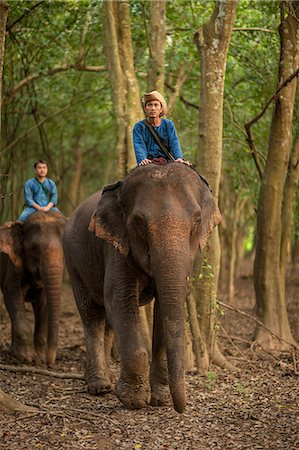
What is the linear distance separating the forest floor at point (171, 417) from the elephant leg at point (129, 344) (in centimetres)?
21

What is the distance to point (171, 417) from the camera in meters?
8.04

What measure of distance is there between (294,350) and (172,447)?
4.90m

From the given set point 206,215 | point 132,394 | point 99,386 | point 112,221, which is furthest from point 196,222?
point 99,386

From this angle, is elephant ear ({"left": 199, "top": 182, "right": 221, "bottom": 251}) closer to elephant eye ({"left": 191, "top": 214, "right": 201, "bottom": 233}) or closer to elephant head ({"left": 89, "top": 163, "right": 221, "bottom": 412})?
elephant head ({"left": 89, "top": 163, "right": 221, "bottom": 412})

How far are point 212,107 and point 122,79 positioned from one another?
1799 millimetres

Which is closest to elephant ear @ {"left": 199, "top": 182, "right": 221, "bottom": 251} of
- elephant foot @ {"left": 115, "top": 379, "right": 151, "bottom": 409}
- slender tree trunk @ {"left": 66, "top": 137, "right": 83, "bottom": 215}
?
elephant foot @ {"left": 115, "top": 379, "right": 151, "bottom": 409}

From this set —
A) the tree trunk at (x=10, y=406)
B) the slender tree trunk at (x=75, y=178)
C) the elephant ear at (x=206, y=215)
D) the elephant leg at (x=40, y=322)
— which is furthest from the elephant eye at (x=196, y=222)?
the slender tree trunk at (x=75, y=178)

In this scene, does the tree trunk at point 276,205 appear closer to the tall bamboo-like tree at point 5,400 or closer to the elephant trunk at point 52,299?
the elephant trunk at point 52,299

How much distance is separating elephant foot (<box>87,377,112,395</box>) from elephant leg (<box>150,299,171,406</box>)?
0.81 m

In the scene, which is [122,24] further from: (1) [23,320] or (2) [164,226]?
(2) [164,226]

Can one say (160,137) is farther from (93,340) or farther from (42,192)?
(42,192)

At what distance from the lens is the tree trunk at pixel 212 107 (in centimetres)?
1061

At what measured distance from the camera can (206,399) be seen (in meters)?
8.95

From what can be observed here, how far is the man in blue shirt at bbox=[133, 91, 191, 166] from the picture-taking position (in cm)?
852
